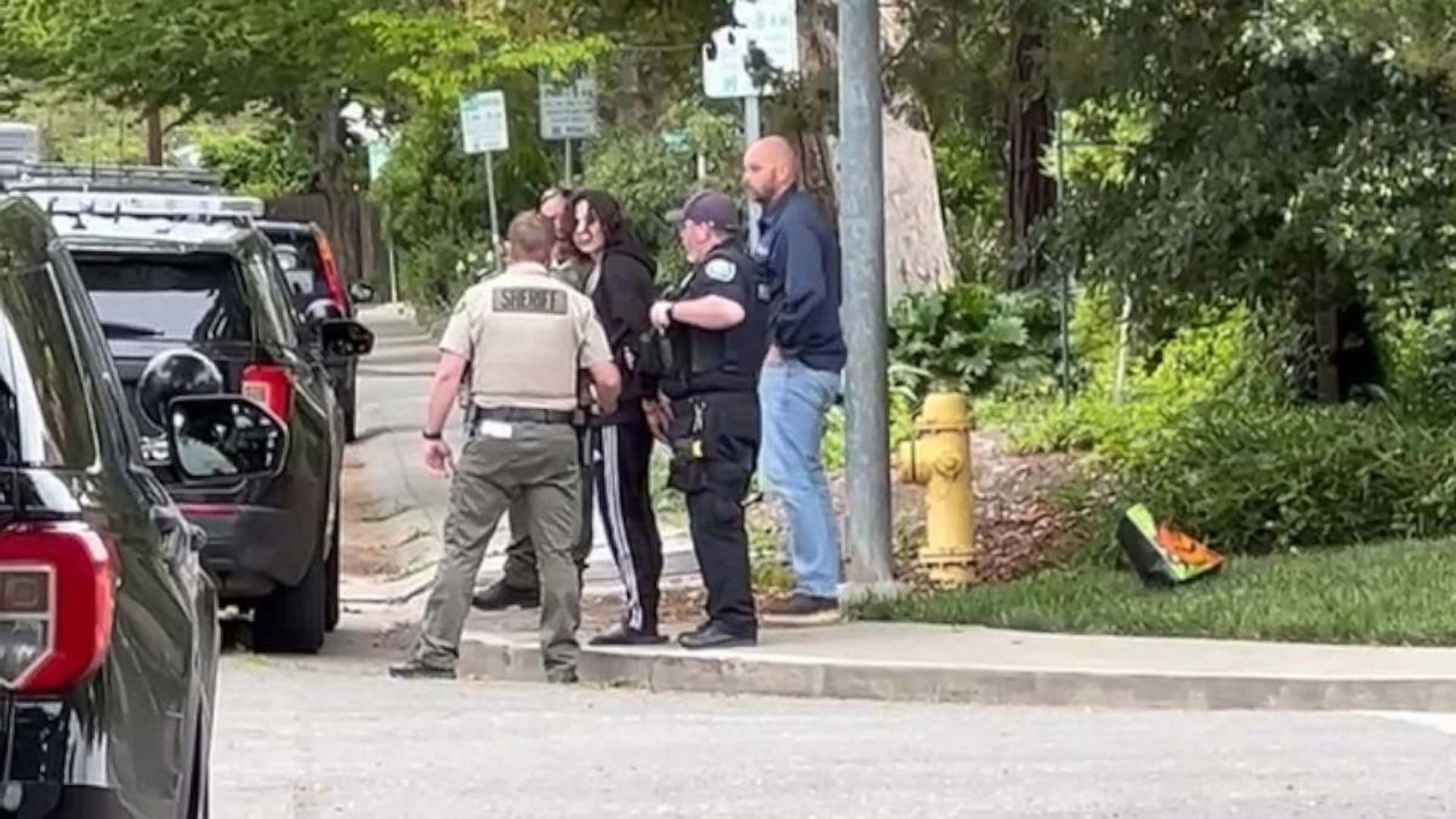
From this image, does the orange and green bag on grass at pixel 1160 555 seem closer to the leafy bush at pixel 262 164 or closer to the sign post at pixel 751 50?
the sign post at pixel 751 50

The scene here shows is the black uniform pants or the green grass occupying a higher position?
the black uniform pants

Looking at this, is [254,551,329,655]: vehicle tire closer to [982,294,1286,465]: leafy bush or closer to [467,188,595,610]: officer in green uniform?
Answer: [467,188,595,610]: officer in green uniform

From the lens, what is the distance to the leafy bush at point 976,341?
20.9 meters

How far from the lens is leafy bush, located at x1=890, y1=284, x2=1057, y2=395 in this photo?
20922 mm

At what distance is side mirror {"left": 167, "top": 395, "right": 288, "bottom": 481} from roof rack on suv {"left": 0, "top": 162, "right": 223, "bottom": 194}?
952 cm

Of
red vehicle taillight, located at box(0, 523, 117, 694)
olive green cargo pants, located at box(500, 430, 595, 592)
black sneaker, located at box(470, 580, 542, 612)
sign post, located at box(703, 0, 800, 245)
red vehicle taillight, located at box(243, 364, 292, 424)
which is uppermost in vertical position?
sign post, located at box(703, 0, 800, 245)

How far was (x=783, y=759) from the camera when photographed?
9.30m

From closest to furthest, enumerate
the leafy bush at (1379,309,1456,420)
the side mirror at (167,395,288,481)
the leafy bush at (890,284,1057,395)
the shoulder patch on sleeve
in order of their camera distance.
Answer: the side mirror at (167,395,288,481)
the shoulder patch on sleeve
the leafy bush at (1379,309,1456,420)
the leafy bush at (890,284,1057,395)

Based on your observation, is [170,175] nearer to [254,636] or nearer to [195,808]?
[254,636]

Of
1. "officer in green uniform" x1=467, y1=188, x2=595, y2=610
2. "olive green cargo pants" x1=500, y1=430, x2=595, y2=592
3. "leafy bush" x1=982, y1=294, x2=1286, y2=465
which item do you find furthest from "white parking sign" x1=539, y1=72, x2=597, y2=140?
"officer in green uniform" x1=467, y1=188, x2=595, y2=610

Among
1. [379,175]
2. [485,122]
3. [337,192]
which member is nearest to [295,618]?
[485,122]

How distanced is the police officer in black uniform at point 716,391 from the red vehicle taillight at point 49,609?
22.9 ft

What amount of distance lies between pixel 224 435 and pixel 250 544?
16.7 ft

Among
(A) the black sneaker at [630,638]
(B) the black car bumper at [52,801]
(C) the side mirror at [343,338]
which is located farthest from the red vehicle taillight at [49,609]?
(C) the side mirror at [343,338]
